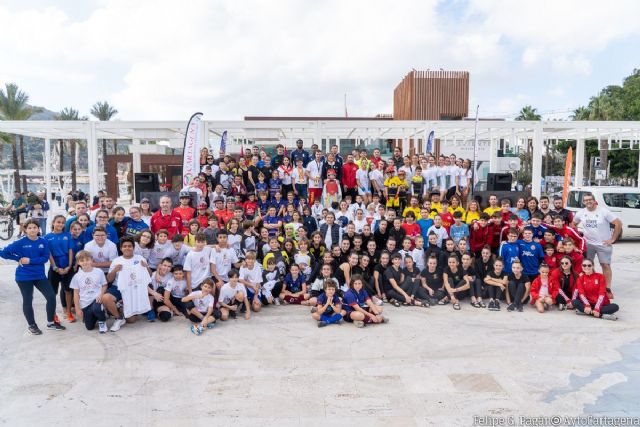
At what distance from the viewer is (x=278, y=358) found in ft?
17.7

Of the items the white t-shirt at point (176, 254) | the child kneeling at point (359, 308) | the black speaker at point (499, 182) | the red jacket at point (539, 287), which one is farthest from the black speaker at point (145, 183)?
the red jacket at point (539, 287)

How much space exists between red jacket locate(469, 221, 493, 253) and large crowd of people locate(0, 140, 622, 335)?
0.06 feet

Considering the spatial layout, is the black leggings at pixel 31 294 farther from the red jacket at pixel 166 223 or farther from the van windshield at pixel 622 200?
the van windshield at pixel 622 200

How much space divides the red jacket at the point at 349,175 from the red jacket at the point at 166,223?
4.20 meters

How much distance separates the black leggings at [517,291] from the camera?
24.5 ft

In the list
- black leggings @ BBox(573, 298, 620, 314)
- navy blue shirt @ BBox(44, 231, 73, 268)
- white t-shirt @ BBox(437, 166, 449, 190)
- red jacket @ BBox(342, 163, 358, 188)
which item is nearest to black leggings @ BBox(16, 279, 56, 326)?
navy blue shirt @ BBox(44, 231, 73, 268)

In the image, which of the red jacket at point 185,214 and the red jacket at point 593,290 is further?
the red jacket at point 185,214

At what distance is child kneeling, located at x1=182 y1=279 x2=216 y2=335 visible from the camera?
6.47 metres

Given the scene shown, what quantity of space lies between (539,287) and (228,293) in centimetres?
501

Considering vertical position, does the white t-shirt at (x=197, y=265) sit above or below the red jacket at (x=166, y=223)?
below

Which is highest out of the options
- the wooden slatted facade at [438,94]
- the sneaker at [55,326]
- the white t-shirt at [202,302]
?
the wooden slatted facade at [438,94]

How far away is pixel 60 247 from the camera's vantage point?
21.6 feet

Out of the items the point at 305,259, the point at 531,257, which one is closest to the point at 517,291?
the point at 531,257

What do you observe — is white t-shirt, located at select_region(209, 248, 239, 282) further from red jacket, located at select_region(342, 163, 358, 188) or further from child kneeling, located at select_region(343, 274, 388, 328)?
red jacket, located at select_region(342, 163, 358, 188)
